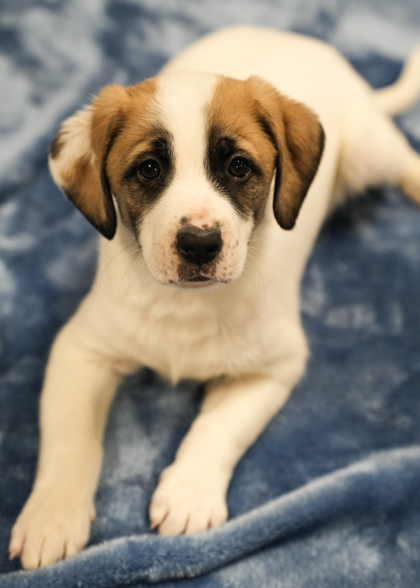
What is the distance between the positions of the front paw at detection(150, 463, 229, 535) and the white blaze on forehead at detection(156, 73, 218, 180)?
936 mm

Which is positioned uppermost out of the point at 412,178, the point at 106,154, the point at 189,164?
the point at 189,164

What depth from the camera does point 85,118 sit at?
6.02 feet

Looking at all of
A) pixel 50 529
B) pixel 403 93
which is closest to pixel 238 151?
pixel 50 529

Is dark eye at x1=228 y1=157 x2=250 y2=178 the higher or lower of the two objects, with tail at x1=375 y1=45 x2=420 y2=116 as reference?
higher

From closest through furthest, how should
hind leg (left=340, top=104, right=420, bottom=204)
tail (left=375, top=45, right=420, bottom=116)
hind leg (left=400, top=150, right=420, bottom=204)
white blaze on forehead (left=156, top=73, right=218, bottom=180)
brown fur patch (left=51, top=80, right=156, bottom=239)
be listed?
white blaze on forehead (left=156, top=73, right=218, bottom=180)
brown fur patch (left=51, top=80, right=156, bottom=239)
hind leg (left=340, top=104, right=420, bottom=204)
hind leg (left=400, top=150, right=420, bottom=204)
tail (left=375, top=45, right=420, bottom=116)

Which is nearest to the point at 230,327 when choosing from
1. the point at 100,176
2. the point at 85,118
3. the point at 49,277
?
the point at 100,176

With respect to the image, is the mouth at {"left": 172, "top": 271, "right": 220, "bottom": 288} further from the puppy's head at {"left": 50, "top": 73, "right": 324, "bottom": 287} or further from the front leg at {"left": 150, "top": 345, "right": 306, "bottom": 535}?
the front leg at {"left": 150, "top": 345, "right": 306, "bottom": 535}

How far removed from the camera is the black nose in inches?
59.3

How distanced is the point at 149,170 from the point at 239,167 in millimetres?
265

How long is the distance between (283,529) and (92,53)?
2.94 metres

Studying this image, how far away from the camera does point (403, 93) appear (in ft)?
11.2

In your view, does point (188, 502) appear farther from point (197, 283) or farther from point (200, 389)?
→ point (197, 283)

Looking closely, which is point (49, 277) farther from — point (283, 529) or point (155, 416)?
point (283, 529)

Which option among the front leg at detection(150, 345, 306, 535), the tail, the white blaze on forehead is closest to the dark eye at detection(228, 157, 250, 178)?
the white blaze on forehead
